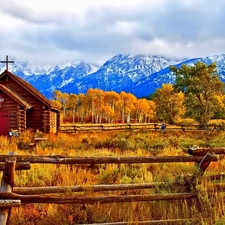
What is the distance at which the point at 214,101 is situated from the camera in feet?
151

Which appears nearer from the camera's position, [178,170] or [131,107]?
[178,170]

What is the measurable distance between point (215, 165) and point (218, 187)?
3.43 m

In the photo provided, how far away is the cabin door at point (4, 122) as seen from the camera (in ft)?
93.8

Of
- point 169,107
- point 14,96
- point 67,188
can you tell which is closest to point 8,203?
point 67,188

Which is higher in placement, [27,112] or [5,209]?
[27,112]

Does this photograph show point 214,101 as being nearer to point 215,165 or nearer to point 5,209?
point 215,165

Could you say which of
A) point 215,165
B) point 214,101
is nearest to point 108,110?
point 214,101

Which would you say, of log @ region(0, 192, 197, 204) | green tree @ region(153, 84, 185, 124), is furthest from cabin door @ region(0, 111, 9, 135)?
green tree @ region(153, 84, 185, 124)

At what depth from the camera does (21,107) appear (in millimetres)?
28312

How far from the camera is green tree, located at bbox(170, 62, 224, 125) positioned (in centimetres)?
4381

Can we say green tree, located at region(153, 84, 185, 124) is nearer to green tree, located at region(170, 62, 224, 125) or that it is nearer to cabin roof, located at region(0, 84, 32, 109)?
green tree, located at region(170, 62, 224, 125)

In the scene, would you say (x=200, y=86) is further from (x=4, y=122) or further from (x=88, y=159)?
(x=88, y=159)

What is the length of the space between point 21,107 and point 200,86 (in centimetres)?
2461

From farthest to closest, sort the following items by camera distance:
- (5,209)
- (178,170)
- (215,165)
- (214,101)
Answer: (214,101) < (215,165) < (178,170) < (5,209)
